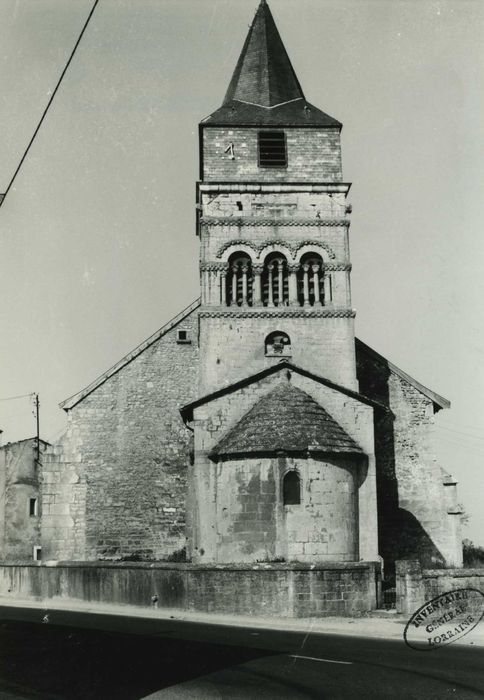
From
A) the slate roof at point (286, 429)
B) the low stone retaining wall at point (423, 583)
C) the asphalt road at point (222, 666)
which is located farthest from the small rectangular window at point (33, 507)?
the low stone retaining wall at point (423, 583)

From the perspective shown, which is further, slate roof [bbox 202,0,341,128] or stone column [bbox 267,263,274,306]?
slate roof [bbox 202,0,341,128]

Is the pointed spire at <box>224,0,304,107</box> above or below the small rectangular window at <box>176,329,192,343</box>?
above

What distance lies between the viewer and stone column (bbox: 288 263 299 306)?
80.0 feet

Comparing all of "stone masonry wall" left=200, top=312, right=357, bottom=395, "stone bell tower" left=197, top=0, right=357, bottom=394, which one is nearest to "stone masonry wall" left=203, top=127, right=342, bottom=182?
"stone bell tower" left=197, top=0, right=357, bottom=394

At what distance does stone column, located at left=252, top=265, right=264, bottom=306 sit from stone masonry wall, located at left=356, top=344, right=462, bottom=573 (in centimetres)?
506

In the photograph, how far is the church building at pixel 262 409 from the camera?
20609mm

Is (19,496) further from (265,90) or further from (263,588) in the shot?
(263,588)

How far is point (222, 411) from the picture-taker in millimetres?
22578

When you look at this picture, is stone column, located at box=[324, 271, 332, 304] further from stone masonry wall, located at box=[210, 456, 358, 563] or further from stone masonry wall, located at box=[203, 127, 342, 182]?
stone masonry wall, located at box=[210, 456, 358, 563]

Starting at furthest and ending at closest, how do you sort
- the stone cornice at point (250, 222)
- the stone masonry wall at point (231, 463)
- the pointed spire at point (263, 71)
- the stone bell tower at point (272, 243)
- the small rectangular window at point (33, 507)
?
the small rectangular window at point (33, 507), the pointed spire at point (263, 71), the stone cornice at point (250, 222), the stone bell tower at point (272, 243), the stone masonry wall at point (231, 463)

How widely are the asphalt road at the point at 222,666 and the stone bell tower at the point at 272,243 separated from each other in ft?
37.8

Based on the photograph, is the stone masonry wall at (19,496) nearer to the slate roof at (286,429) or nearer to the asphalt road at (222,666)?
the slate roof at (286,429)

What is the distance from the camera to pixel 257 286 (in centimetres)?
2438

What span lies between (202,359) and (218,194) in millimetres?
5605
